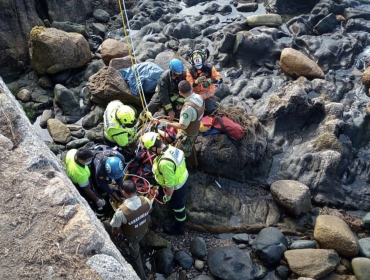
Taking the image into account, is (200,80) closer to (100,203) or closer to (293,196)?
(293,196)

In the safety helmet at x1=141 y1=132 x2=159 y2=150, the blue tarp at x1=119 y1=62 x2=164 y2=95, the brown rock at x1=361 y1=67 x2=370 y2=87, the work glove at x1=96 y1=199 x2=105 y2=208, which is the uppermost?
the safety helmet at x1=141 y1=132 x2=159 y2=150

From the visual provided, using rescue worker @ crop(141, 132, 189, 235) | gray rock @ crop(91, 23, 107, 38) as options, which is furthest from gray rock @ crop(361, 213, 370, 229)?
gray rock @ crop(91, 23, 107, 38)

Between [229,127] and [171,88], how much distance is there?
5.24 feet

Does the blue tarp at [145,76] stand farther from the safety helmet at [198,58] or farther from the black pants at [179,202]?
the black pants at [179,202]

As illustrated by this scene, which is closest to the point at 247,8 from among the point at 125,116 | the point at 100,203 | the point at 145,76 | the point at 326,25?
the point at 326,25

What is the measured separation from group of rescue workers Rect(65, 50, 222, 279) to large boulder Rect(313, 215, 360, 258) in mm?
2814

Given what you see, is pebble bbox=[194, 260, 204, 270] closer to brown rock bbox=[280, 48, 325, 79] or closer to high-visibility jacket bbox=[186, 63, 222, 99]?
high-visibility jacket bbox=[186, 63, 222, 99]

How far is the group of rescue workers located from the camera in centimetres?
707

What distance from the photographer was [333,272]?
27.3 feet

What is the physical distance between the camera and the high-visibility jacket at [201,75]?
992 cm

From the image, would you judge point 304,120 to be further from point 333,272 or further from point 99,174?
point 99,174

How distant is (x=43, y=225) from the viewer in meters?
5.63

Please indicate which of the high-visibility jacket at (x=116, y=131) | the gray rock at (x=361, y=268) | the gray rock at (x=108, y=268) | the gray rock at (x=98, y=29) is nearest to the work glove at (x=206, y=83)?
the high-visibility jacket at (x=116, y=131)

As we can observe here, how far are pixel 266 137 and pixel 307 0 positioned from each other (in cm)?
809
